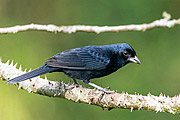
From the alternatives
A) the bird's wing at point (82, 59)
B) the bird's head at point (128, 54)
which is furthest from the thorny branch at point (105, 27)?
the bird's head at point (128, 54)

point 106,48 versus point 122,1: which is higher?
point 122,1

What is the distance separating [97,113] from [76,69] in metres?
2.57

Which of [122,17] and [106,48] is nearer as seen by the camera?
[106,48]

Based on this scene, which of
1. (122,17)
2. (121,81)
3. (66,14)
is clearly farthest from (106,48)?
(66,14)

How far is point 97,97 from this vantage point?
3.45 metres

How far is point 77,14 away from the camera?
7477mm

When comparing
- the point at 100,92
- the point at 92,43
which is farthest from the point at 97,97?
the point at 92,43

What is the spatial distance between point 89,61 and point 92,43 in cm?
282

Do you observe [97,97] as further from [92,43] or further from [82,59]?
[92,43]

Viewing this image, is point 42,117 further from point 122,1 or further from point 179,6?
point 179,6

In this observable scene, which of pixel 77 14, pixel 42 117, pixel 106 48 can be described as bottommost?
pixel 42 117

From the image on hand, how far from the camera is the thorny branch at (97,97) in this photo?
323 cm

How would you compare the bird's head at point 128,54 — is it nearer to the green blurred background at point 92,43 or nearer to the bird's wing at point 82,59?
the bird's wing at point 82,59

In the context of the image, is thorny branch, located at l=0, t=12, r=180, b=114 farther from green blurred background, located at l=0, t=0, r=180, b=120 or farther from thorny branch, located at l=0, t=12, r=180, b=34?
green blurred background, located at l=0, t=0, r=180, b=120
